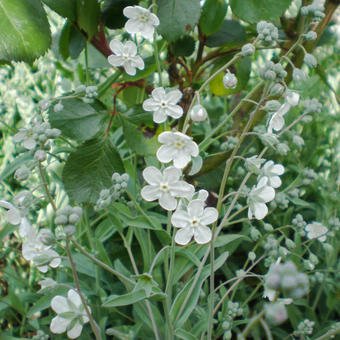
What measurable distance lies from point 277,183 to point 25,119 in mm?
933

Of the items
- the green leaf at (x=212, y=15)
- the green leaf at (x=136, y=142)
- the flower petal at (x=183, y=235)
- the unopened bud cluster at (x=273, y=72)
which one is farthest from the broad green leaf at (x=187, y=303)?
the green leaf at (x=212, y=15)

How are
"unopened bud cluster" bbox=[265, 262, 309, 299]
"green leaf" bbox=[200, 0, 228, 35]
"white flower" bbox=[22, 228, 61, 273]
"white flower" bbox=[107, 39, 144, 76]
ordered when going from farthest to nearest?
"green leaf" bbox=[200, 0, 228, 35] < "white flower" bbox=[107, 39, 144, 76] < "white flower" bbox=[22, 228, 61, 273] < "unopened bud cluster" bbox=[265, 262, 309, 299]

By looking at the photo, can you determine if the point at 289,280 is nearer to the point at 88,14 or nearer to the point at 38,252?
the point at 38,252

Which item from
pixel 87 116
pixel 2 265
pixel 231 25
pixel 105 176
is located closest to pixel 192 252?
pixel 105 176

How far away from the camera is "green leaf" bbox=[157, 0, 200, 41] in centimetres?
67

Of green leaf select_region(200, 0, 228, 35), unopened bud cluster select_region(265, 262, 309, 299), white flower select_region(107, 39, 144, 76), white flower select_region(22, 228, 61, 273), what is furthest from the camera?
green leaf select_region(200, 0, 228, 35)

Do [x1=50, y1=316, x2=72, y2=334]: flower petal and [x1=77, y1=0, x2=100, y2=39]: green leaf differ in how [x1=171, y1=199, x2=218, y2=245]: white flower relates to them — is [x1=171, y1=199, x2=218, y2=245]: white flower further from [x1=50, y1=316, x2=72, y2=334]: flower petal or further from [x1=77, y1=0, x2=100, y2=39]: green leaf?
[x1=77, y1=0, x2=100, y2=39]: green leaf

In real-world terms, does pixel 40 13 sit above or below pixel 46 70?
above

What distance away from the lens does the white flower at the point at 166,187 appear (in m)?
0.53

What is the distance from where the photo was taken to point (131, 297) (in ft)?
1.85

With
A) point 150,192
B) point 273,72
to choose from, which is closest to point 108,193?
point 150,192

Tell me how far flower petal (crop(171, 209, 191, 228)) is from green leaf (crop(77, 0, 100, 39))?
0.40 meters

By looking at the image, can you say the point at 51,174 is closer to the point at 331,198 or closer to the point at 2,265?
the point at 2,265

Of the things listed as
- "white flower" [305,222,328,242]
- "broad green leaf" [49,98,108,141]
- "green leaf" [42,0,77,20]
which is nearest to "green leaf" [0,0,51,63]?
"green leaf" [42,0,77,20]
